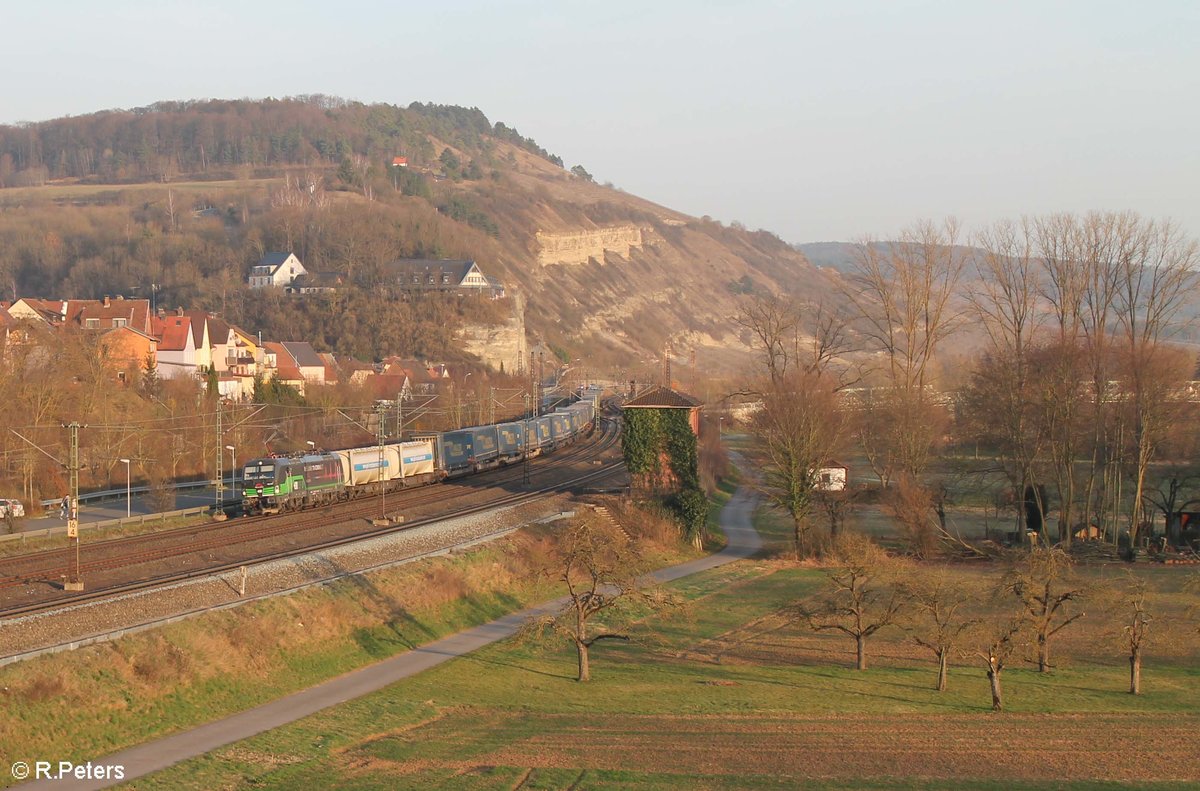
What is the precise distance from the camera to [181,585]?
3047cm

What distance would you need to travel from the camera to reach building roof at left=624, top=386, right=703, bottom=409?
5322 cm

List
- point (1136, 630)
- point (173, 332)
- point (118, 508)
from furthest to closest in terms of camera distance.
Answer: point (173, 332) → point (118, 508) → point (1136, 630)

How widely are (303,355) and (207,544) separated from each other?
68.7 meters

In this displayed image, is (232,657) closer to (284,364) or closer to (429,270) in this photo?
(284,364)

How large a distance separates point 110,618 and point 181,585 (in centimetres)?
331

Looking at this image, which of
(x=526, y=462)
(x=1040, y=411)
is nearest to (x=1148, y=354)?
(x=1040, y=411)

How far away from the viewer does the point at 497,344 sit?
128 metres

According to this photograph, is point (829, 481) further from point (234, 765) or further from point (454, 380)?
point (454, 380)

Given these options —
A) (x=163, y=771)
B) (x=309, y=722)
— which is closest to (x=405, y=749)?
(x=309, y=722)

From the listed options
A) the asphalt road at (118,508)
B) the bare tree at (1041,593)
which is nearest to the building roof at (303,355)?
the asphalt road at (118,508)

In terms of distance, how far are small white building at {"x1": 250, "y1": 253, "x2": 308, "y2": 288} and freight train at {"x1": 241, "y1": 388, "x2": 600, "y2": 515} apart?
7167 cm

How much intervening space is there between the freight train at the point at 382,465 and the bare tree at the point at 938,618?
23382 mm

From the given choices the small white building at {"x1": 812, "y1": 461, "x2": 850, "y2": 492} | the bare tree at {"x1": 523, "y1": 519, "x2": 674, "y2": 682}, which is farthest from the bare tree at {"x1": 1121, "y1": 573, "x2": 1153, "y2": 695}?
the small white building at {"x1": 812, "y1": 461, "x2": 850, "y2": 492}

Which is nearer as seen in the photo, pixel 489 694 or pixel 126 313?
pixel 489 694
